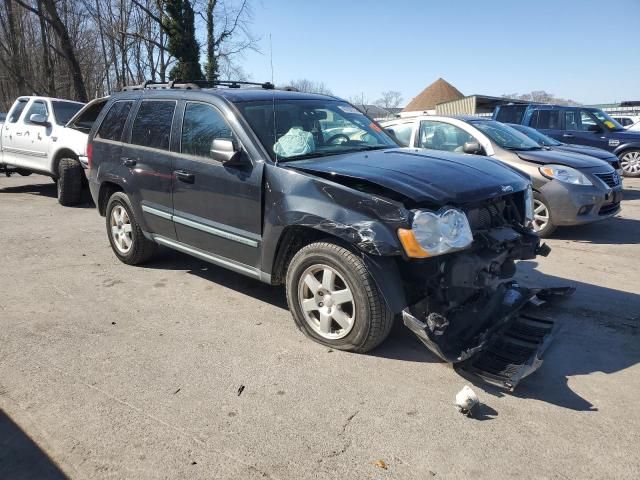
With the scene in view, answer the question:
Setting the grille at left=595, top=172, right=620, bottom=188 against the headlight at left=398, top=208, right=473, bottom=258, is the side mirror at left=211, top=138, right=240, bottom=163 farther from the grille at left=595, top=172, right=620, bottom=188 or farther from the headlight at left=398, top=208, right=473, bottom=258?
the grille at left=595, top=172, right=620, bottom=188

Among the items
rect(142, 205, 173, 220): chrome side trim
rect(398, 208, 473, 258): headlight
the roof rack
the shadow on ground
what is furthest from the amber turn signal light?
the roof rack

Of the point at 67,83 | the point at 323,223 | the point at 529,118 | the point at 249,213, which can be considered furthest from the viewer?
the point at 67,83

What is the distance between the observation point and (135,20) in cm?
3438

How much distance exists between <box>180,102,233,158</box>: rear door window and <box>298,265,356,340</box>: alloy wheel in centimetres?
139

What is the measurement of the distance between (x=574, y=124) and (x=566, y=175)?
626 cm

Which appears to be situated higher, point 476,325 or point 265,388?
point 476,325

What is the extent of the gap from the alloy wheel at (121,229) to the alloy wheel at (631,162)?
1251cm

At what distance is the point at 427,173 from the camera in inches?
145

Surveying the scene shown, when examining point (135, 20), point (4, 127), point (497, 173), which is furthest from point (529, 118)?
point (135, 20)

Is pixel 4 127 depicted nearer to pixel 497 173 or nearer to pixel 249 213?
pixel 249 213

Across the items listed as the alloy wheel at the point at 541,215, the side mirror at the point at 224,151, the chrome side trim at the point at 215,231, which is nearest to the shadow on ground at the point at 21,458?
the chrome side trim at the point at 215,231

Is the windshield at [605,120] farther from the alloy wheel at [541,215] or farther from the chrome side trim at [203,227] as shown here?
the chrome side trim at [203,227]

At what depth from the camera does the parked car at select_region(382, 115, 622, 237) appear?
6.77 meters

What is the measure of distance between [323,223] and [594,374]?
2.07m
